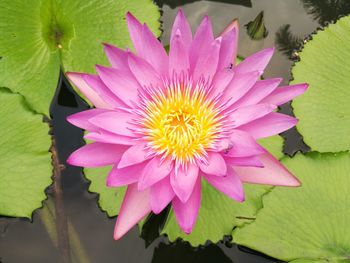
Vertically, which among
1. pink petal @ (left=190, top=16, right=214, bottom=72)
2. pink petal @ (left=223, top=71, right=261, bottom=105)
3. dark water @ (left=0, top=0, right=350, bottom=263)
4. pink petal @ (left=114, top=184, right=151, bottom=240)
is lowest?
dark water @ (left=0, top=0, right=350, bottom=263)

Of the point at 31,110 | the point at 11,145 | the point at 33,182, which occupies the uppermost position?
the point at 31,110

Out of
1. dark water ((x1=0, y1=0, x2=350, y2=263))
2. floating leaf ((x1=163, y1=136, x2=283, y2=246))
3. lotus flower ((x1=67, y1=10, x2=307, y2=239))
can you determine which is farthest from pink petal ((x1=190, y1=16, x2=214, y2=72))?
dark water ((x1=0, y1=0, x2=350, y2=263))

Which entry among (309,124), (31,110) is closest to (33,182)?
(31,110)

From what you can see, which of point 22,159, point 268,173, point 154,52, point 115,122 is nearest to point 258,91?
point 268,173

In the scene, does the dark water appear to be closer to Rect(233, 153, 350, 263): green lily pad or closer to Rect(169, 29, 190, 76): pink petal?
Rect(233, 153, 350, 263): green lily pad

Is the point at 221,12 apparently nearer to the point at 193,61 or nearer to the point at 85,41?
the point at 85,41
